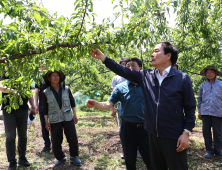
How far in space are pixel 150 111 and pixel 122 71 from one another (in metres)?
0.54

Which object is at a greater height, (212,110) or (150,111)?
(150,111)

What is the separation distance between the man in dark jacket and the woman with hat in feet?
9.11

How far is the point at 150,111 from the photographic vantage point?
7.63ft

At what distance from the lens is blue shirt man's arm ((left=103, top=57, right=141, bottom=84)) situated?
2266mm

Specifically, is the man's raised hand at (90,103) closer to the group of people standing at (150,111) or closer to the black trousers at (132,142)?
the group of people standing at (150,111)

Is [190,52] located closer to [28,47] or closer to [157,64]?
[157,64]

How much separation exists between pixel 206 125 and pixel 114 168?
2329 millimetres

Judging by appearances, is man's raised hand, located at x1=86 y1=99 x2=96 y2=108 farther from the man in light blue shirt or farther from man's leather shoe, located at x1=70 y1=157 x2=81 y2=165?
man's leather shoe, located at x1=70 y1=157 x2=81 y2=165

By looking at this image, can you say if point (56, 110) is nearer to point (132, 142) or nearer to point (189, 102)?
point (132, 142)

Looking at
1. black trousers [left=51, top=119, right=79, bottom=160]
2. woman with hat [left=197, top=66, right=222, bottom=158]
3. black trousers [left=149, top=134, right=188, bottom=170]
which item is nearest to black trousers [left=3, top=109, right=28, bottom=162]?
black trousers [left=51, top=119, right=79, bottom=160]

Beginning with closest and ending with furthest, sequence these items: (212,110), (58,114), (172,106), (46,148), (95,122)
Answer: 1. (172,106)
2. (58,114)
3. (212,110)
4. (46,148)
5. (95,122)

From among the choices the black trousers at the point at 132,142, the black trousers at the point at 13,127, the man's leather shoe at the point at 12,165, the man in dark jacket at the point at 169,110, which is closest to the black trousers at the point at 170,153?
the man in dark jacket at the point at 169,110

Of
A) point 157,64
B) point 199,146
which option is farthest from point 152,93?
point 199,146

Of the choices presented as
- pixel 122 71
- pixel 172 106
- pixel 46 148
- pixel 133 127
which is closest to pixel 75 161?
pixel 46 148
